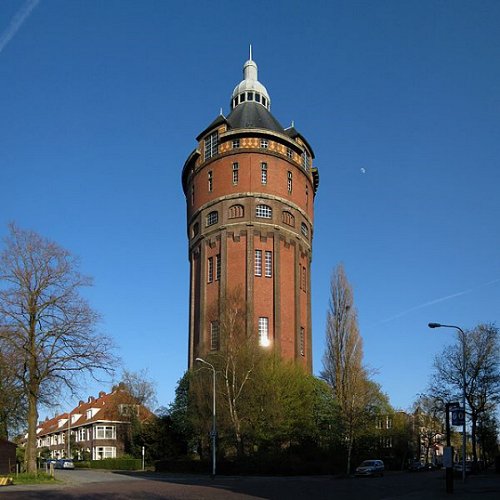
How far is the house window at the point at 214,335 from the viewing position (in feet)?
178

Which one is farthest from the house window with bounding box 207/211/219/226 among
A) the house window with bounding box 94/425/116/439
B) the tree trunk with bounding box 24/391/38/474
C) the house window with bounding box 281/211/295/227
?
the house window with bounding box 94/425/116/439

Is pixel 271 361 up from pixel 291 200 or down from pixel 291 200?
down

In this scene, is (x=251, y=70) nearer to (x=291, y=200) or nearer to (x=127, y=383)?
(x=291, y=200)

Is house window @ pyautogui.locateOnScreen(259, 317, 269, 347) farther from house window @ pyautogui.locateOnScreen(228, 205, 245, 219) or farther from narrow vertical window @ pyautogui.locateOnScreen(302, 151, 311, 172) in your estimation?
narrow vertical window @ pyautogui.locateOnScreen(302, 151, 311, 172)

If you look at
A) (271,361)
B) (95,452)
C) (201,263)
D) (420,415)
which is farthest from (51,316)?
(420,415)

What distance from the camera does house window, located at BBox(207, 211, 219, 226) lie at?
5959cm

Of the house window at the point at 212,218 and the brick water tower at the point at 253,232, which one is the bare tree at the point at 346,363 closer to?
the brick water tower at the point at 253,232

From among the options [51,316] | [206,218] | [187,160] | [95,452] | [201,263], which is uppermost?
[187,160]

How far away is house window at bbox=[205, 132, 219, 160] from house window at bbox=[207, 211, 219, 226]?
6.08m

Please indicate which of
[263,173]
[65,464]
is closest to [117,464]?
[65,464]

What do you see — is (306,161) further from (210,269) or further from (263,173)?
(210,269)

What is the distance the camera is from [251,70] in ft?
236

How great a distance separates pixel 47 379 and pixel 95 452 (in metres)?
49.7

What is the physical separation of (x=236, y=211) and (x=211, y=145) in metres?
8.22
